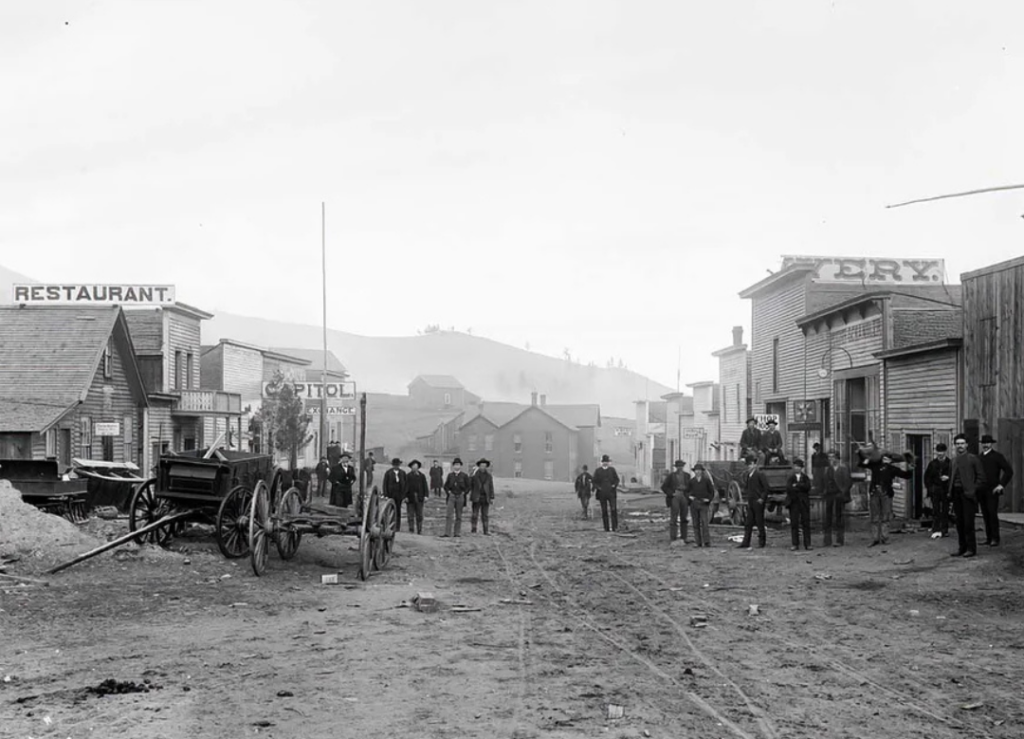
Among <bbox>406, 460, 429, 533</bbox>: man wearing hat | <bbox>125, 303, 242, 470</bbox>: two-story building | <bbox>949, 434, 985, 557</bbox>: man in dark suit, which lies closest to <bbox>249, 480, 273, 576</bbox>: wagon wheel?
<bbox>406, 460, 429, 533</bbox>: man wearing hat

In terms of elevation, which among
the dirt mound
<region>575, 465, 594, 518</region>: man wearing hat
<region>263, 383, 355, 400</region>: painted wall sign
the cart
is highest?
<region>263, 383, 355, 400</region>: painted wall sign

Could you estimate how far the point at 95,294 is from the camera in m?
49.9

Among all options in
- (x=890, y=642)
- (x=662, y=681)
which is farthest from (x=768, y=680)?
(x=890, y=642)

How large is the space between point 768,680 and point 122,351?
1298 inches

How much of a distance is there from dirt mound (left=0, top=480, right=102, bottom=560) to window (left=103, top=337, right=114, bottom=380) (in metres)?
19.1

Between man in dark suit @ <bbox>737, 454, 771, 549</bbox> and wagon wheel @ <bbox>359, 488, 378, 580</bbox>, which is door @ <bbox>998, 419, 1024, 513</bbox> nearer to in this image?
man in dark suit @ <bbox>737, 454, 771, 549</bbox>

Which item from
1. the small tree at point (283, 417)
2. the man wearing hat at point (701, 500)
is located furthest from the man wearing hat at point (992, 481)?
the small tree at point (283, 417)

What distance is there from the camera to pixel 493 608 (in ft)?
42.5

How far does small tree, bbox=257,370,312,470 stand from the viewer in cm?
5156

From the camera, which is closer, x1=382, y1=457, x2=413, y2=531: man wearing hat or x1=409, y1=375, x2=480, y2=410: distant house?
x1=382, y1=457, x2=413, y2=531: man wearing hat

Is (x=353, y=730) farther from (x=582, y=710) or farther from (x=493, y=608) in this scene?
(x=493, y=608)

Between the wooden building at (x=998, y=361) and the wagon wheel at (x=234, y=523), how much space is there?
1465cm

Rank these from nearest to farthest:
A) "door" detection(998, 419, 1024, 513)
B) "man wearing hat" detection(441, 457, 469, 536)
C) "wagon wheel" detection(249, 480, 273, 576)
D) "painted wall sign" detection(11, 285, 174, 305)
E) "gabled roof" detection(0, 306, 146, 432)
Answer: "wagon wheel" detection(249, 480, 273, 576)
"door" detection(998, 419, 1024, 513)
"man wearing hat" detection(441, 457, 469, 536)
"gabled roof" detection(0, 306, 146, 432)
"painted wall sign" detection(11, 285, 174, 305)

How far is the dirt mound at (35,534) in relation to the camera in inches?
635
